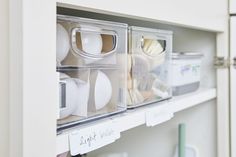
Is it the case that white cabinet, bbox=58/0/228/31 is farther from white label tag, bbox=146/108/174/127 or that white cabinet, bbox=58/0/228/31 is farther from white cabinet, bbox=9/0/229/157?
white label tag, bbox=146/108/174/127

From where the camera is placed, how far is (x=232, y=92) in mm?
1042

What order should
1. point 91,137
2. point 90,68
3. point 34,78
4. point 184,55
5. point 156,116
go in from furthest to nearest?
point 184,55 → point 156,116 → point 90,68 → point 91,137 → point 34,78

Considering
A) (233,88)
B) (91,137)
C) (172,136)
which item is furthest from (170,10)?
(172,136)

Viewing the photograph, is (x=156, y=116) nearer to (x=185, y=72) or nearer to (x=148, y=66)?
Result: (x=148, y=66)

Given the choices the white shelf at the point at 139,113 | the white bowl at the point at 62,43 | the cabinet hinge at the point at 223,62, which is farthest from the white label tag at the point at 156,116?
the cabinet hinge at the point at 223,62

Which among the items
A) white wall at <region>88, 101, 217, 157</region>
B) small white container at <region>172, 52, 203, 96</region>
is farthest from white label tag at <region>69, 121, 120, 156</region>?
white wall at <region>88, 101, 217, 157</region>

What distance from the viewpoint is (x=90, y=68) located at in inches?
25.0

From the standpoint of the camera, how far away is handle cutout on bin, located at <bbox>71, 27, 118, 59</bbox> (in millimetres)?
587

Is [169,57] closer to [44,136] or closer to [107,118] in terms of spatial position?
[107,118]

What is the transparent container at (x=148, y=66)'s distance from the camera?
0.74 metres

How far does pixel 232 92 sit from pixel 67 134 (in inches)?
27.9

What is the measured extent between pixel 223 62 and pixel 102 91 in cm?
56

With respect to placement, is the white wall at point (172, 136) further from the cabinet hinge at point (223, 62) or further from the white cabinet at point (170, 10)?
the white cabinet at point (170, 10)

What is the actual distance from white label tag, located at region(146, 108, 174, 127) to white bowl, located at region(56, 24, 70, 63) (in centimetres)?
24
